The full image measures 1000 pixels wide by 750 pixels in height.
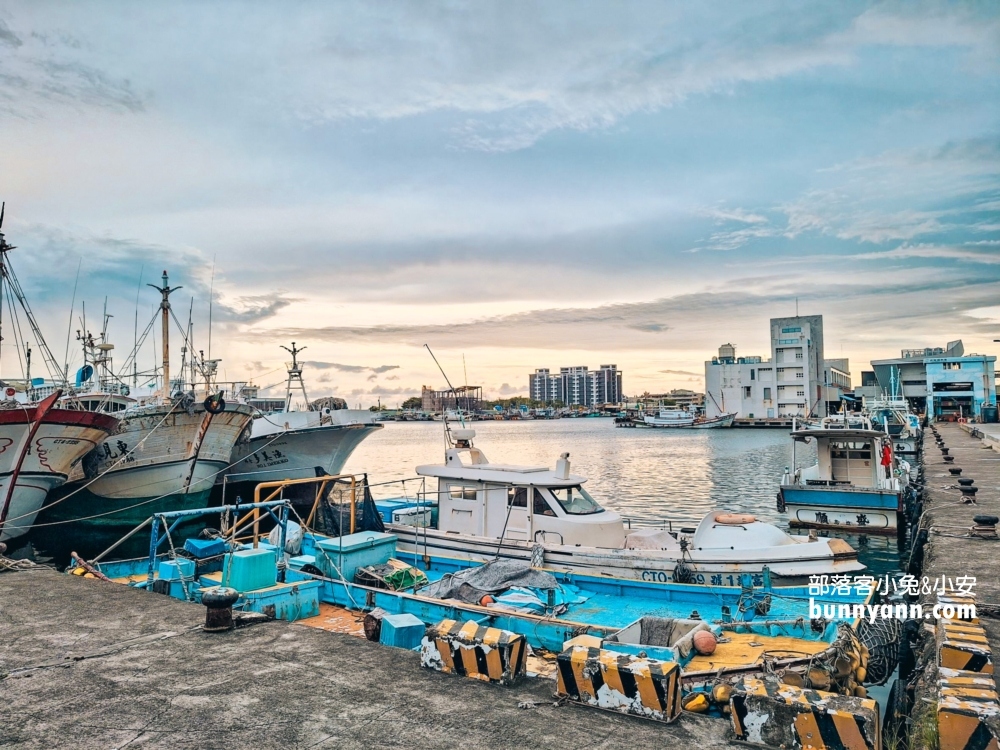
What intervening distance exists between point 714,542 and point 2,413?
62.7 ft

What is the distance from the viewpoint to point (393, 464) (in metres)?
65.7

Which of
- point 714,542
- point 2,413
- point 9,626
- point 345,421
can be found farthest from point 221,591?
point 345,421

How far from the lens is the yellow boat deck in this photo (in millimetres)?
8344

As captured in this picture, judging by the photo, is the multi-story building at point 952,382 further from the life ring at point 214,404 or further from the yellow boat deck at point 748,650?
the yellow boat deck at point 748,650

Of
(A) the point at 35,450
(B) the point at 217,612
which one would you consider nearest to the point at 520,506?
(B) the point at 217,612

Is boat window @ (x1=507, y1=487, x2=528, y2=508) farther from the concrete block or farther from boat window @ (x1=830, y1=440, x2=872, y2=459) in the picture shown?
boat window @ (x1=830, y1=440, x2=872, y2=459)

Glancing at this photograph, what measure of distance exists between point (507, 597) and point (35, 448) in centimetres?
1592

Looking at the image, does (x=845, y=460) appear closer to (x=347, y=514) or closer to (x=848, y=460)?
(x=848, y=460)

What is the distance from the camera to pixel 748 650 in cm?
897

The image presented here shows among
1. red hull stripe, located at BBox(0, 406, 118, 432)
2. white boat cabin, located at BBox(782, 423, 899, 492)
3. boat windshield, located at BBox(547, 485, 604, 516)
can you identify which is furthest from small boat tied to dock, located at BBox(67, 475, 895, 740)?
white boat cabin, located at BBox(782, 423, 899, 492)

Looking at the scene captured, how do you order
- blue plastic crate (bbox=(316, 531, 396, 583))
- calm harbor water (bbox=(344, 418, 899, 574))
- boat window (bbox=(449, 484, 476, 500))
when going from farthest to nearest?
calm harbor water (bbox=(344, 418, 899, 574)) < boat window (bbox=(449, 484, 476, 500)) < blue plastic crate (bbox=(316, 531, 396, 583))

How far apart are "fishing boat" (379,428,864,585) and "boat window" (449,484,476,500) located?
0.07 ft

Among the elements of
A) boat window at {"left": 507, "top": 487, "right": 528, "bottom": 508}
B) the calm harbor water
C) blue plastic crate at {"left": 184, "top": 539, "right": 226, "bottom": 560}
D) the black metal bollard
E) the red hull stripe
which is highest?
the red hull stripe

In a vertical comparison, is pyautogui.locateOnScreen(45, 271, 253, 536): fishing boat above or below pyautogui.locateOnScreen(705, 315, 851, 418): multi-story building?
below
